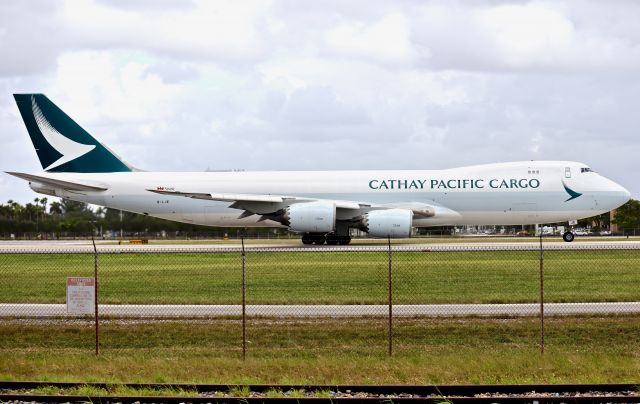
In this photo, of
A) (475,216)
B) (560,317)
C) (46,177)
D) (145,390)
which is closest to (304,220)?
(475,216)

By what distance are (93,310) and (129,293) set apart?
8841mm

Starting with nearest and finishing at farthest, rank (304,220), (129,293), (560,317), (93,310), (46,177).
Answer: (93,310), (560,317), (129,293), (304,220), (46,177)

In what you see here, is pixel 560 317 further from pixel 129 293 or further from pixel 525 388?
pixel 129 293

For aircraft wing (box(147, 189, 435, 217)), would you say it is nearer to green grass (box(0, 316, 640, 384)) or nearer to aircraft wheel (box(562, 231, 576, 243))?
aircraft wheel (box(562, 231, 576, 243))

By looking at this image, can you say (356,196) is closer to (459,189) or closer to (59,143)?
(459,189)

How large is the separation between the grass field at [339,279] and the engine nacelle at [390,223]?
3.95m

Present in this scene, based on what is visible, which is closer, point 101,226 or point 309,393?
point 309,393

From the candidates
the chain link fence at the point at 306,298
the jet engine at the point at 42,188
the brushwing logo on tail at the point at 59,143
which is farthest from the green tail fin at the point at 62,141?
the chain link fence at the point at 306,298

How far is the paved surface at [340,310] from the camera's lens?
20.3m

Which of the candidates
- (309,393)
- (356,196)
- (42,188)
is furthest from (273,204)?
(309,393)

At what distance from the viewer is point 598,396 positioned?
12.3 meters

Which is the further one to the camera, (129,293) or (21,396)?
(129,293)

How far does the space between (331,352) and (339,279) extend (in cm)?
1202

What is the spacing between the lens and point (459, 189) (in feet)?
149
